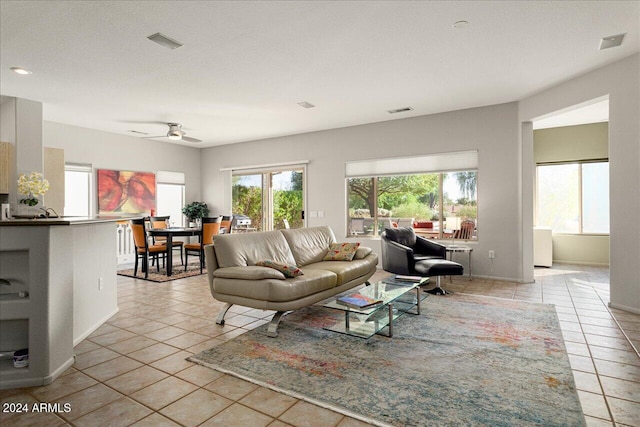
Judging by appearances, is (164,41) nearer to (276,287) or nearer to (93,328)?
(276,287)

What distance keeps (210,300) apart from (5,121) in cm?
434

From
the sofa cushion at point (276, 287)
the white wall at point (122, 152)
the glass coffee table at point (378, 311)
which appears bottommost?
the glass coffee table at point (378, 311)

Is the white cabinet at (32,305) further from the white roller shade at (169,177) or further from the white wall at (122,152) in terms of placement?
the white roller shade at (169,177)

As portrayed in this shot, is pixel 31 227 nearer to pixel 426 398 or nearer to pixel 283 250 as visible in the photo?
pixel 283 250

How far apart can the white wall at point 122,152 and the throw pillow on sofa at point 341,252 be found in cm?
533

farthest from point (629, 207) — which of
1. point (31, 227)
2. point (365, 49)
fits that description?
point (31, 227)

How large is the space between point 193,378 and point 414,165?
17.4 feet

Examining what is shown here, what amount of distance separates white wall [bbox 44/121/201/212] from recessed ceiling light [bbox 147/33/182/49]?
4.58 meters

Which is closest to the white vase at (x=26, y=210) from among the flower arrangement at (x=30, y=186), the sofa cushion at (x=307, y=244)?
the flower arrangement at (x=30, y=186)

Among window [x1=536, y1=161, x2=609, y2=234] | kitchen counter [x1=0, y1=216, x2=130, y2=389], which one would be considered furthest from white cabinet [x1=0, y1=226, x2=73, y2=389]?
window [x1=536, y1=161, x2=609, y2=234]

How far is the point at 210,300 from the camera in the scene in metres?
4.43

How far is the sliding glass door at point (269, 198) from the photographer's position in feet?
26.6

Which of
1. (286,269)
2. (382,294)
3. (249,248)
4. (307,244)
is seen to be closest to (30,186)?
(249,248)

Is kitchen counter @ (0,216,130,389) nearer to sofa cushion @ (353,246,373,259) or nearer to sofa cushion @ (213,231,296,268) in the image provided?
sofa cushion @ (213,231,296,268)
